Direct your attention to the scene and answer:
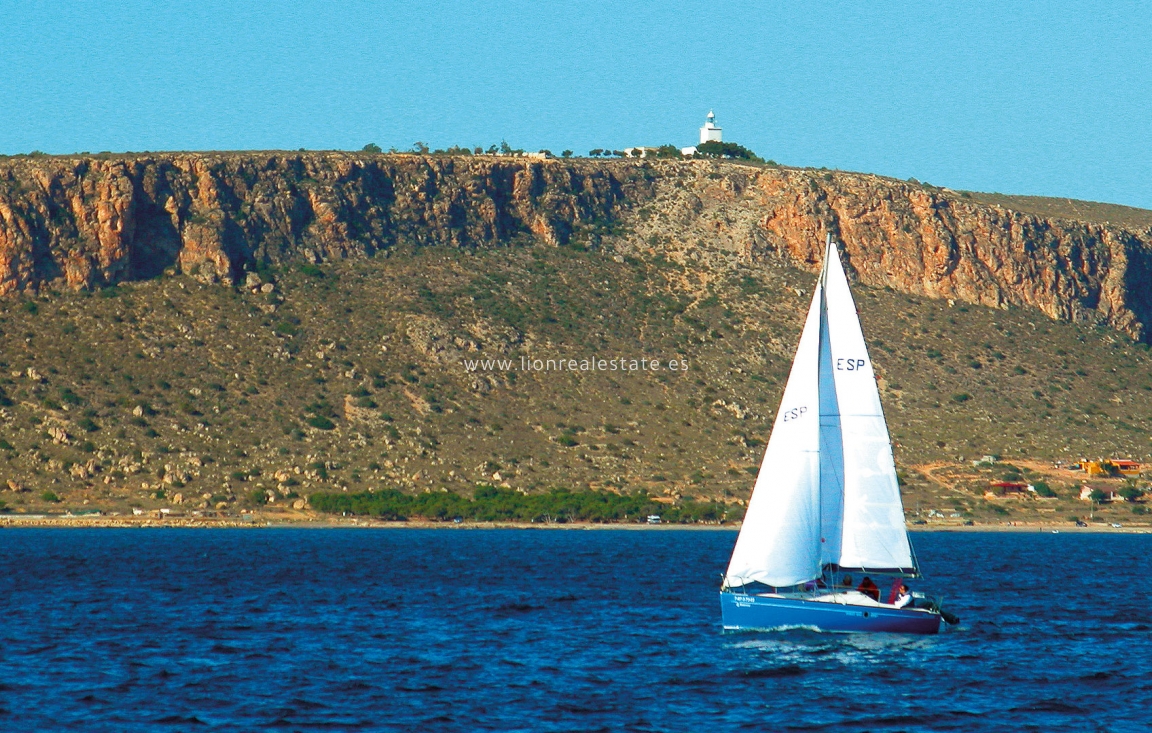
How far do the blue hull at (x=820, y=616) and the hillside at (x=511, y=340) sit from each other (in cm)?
5696

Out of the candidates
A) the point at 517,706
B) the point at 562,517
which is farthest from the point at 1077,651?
the point at 562,517

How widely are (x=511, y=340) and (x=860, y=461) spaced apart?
71032 mm

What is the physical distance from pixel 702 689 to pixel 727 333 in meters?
82.1

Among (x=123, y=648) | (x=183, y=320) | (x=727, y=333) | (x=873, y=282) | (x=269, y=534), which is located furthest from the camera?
(x=873, y=282)

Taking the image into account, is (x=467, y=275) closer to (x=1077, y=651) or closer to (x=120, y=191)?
(x=120, y=191)

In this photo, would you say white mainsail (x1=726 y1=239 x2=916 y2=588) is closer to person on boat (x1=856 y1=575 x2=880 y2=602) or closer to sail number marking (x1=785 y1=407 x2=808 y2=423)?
sail number marking (x1=785 y1=407 x2=808 y2=423)

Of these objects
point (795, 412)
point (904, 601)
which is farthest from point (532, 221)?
point (904, 601)


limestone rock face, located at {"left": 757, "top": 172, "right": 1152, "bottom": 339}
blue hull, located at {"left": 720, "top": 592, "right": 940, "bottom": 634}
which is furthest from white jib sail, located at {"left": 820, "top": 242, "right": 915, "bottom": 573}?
limestone rock face, located at {"left": 757, "top": 172, "right": 1152, "bottom": 339}

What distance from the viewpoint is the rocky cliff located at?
10906 cm

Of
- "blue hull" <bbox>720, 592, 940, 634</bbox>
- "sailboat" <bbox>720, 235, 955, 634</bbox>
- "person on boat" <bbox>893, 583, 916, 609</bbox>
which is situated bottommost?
"blue hull" <bbox>720, 592, 940, 634</bbox>

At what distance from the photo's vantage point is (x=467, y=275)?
116188mm

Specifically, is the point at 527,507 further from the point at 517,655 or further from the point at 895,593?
the point at 517,655

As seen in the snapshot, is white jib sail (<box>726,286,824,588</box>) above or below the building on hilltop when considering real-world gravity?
below

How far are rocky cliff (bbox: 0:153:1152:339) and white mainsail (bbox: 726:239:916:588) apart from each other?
77324mm
